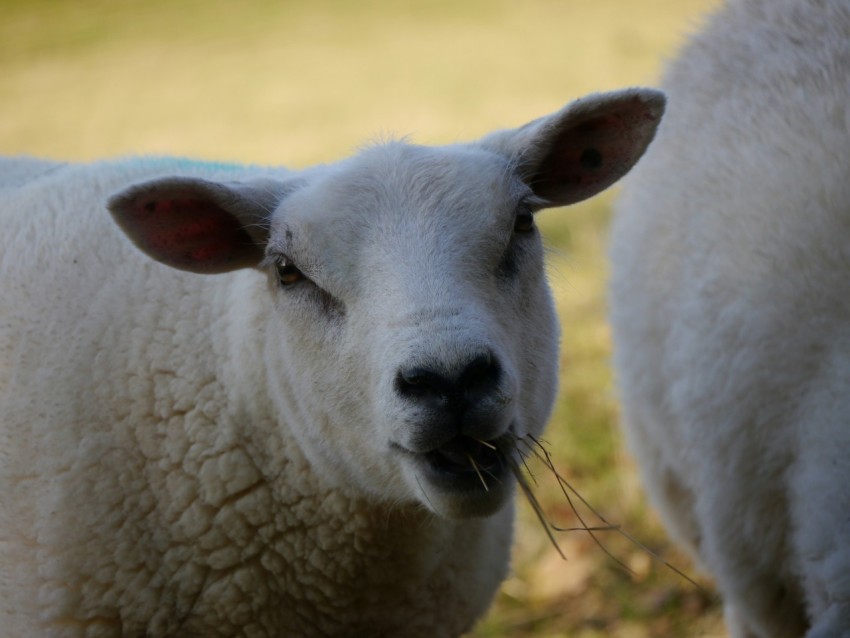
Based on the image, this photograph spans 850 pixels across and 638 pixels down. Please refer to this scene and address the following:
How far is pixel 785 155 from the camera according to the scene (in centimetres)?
350

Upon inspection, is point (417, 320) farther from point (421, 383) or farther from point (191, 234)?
point (191, 234)

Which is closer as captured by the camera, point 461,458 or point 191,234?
point 461,458

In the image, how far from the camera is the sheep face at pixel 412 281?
7.61 ft

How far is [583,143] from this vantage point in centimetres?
291

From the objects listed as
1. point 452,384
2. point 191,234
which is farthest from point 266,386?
point 452,384

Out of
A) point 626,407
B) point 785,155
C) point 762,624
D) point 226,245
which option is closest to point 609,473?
point 626,407

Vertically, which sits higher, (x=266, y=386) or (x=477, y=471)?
(x=266, y=386)

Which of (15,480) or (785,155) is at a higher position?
(785,155)

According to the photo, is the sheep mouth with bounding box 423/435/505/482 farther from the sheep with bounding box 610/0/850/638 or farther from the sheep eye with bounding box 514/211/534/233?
the sheep with bounding box 610/0/850/638

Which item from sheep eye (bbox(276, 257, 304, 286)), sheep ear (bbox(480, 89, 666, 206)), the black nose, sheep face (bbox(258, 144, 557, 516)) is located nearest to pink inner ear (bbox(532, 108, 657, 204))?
sheep ear (bbox(480, 89, 666, 206))

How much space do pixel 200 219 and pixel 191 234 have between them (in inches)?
1.8

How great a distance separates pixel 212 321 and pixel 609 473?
2718 millimetres

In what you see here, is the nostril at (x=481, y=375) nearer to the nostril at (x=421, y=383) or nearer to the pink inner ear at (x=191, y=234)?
the nostril at (x=421, y=383)

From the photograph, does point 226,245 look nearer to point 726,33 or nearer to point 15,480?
point 15,480
